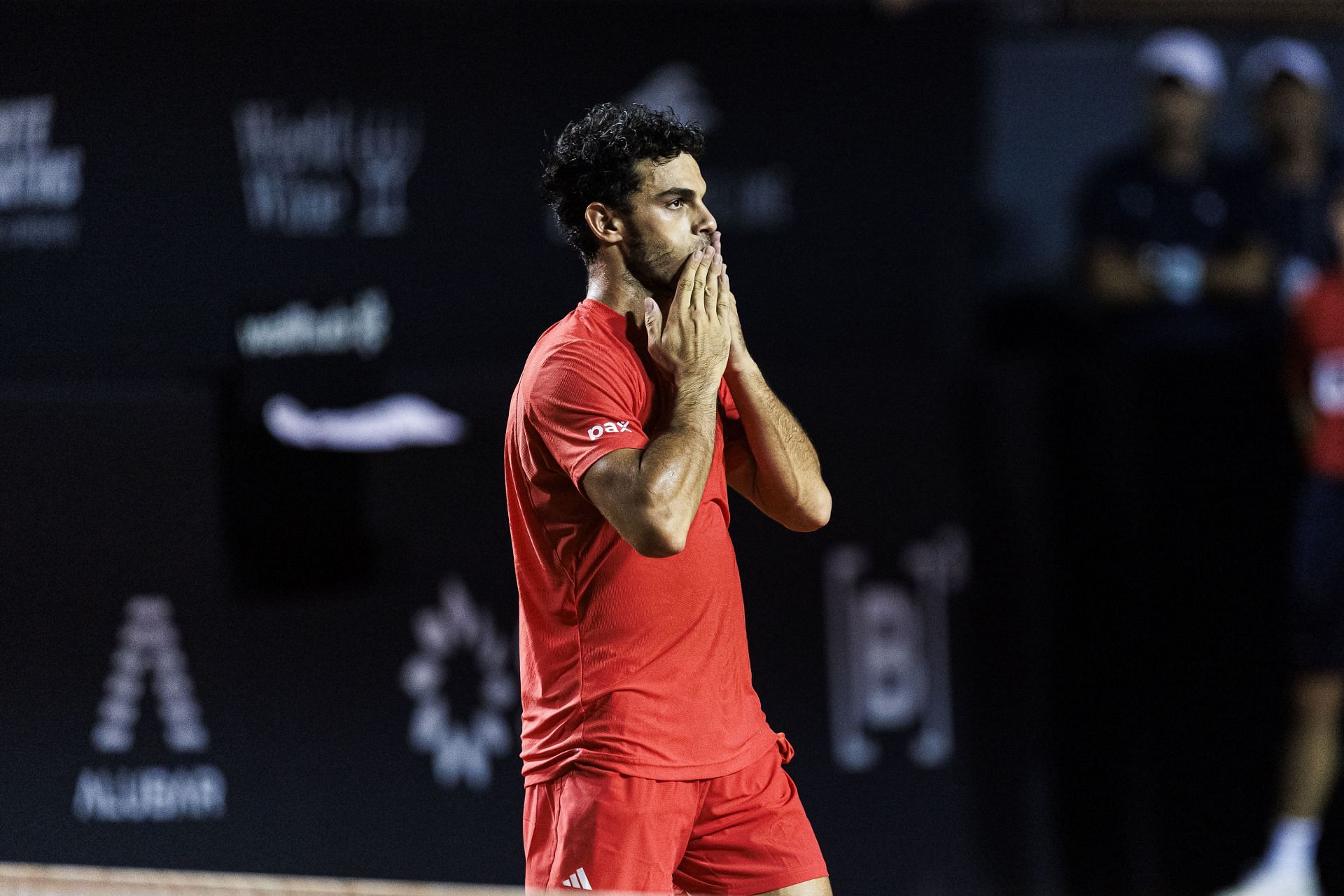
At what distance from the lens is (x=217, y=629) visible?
4.11m

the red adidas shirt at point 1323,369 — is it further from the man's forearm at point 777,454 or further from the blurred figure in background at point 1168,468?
the man's forearm at point 777,454

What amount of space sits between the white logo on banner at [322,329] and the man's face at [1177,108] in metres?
2.21

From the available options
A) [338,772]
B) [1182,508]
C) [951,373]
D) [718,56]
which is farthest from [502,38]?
[1182,508]

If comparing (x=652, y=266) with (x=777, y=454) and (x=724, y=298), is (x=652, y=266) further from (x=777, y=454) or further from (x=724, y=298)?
(x=777, y=454)

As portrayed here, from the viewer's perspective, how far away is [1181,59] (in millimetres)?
4625

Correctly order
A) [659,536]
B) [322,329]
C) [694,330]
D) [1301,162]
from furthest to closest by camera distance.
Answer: [1301,162]
[322,329]
[694,330]
[659,536]

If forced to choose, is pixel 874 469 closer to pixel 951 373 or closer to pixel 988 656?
pixel 951 373

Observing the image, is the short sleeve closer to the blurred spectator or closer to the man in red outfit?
the man in red outfit

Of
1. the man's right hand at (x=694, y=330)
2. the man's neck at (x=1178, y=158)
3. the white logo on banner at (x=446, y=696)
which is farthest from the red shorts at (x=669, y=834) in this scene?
the man's neck at (x=1178, y=158)

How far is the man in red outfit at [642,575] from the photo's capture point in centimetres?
235

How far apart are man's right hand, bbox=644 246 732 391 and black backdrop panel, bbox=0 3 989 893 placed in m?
1.86

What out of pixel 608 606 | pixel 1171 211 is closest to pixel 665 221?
pixel 608 606

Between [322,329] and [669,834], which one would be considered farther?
[322,329]

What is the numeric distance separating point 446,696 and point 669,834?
1940mm
